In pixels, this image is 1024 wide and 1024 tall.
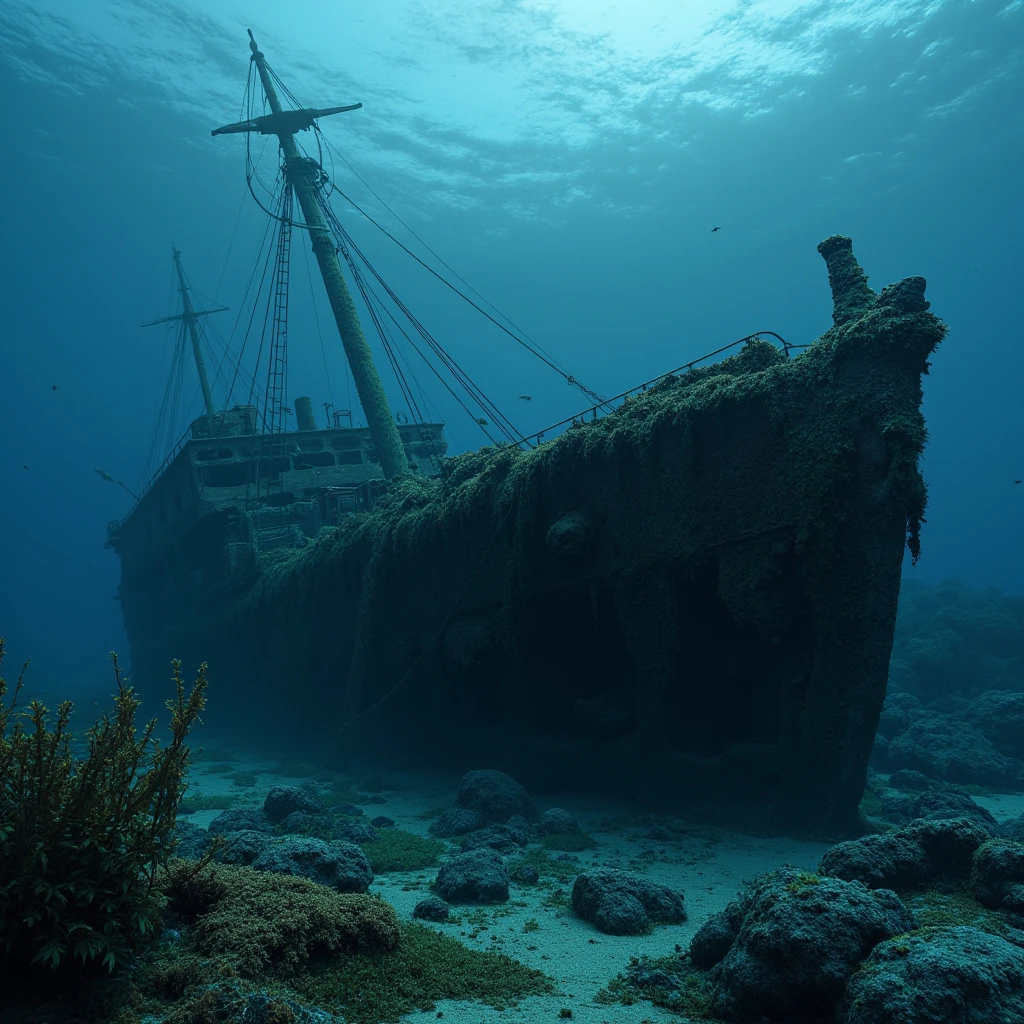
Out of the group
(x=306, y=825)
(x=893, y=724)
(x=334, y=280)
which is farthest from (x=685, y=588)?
(x=334, y=280)

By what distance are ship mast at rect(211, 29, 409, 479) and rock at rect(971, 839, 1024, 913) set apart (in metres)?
22.2

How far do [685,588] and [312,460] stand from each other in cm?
2580

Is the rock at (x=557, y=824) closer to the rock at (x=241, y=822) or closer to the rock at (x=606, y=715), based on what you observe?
the rock at (x=606, y=715)

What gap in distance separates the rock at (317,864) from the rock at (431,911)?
2.46ft

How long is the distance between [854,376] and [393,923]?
32.1 feet

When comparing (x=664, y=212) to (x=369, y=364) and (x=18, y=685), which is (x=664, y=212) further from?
(x=18, y=685)

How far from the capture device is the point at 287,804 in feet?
43.5

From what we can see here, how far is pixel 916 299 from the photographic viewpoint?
11109 millimetres

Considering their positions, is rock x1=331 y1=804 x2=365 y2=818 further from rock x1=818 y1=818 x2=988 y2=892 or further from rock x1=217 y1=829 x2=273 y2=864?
rock x1=818 y1=818 x2=988 y2=892

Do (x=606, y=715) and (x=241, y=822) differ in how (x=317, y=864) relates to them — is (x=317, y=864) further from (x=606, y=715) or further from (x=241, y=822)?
(x=606, y=715)

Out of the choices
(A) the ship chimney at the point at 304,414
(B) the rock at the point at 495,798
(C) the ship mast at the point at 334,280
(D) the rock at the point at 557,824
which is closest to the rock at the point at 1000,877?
(D) the rock at the point at 557,824

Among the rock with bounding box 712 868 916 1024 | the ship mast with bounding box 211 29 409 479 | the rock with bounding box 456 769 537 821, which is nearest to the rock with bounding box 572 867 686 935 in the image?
the rock with bounding box 712 868 916 1024

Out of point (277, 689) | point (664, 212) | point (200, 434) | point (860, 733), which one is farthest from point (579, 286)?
point (860, 733)

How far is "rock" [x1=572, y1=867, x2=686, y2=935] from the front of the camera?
308 inches
